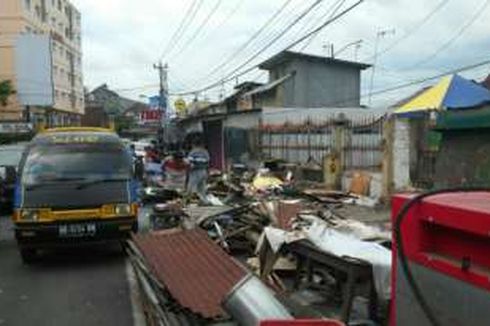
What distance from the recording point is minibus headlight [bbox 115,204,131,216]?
12.9 metres

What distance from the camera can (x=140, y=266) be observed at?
901 centimetres

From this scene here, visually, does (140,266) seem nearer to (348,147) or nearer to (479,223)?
(479,223)

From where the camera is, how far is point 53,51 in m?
85.5

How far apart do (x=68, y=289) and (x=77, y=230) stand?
202cm

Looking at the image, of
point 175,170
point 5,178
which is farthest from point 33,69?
point 5,178

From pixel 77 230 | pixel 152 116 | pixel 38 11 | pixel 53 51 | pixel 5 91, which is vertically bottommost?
pixel 77 230

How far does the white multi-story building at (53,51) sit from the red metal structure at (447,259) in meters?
71.9

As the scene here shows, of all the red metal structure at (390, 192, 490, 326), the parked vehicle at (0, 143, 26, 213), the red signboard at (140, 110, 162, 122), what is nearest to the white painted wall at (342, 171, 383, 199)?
the parked vehicle at (0, 143, 26, 213)

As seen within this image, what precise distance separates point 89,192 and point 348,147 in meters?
10.5

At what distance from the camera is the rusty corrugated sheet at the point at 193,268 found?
7250 millimetres

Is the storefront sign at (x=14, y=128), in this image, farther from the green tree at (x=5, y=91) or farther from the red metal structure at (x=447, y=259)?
the red metal structure at (x=447, y=259)

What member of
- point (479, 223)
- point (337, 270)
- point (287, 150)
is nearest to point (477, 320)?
point (479, 223)

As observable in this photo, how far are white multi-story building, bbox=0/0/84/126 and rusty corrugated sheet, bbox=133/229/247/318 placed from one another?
65.6m

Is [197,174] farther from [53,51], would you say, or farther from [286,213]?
[53,51]
